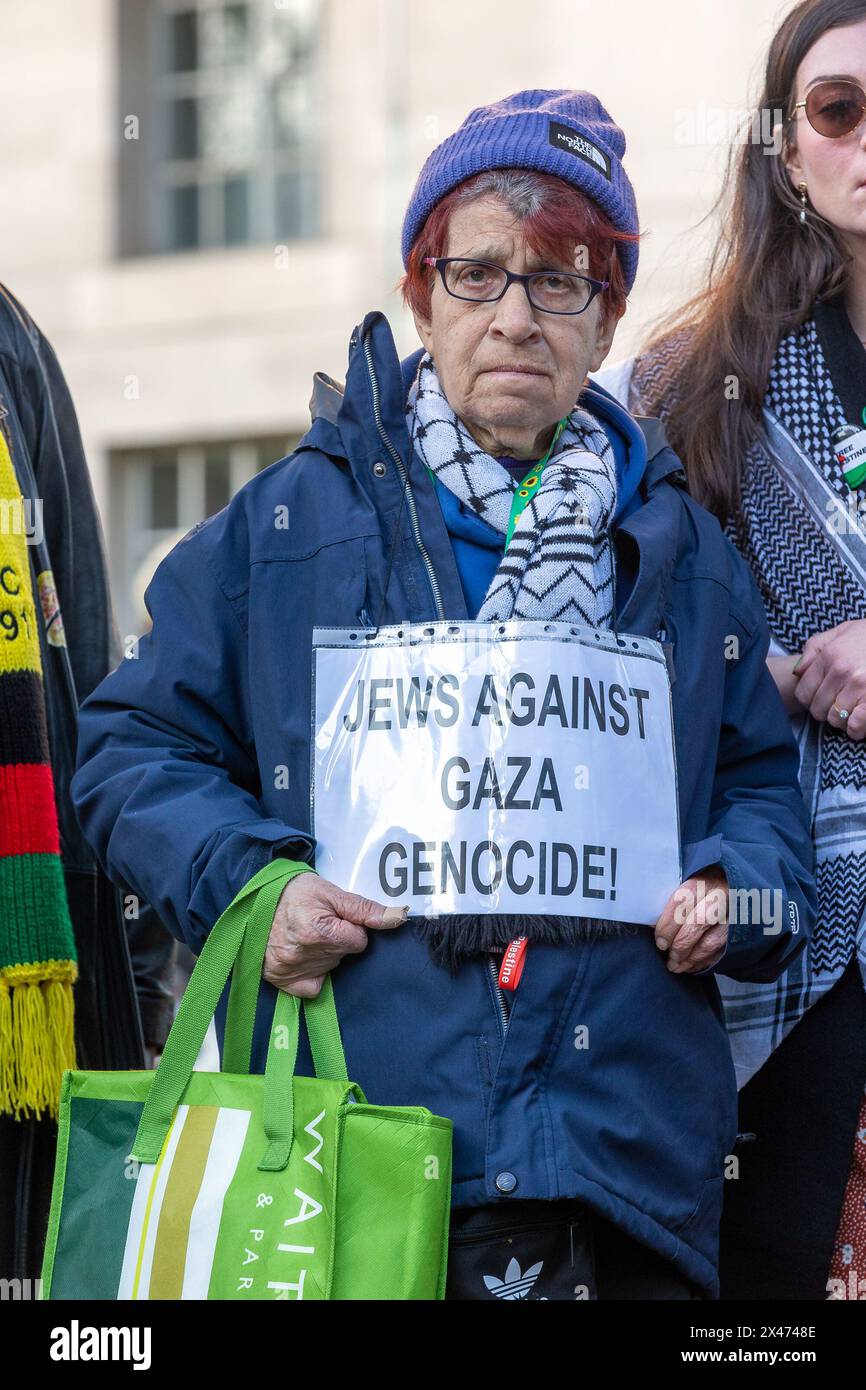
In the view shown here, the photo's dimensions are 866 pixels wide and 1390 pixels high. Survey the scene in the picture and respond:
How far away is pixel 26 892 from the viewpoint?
9.45ft

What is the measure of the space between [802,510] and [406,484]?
0.79 metres

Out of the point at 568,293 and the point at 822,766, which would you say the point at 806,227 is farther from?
the point at 822,766

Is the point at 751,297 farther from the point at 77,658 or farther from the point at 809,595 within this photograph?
the point at 77,658

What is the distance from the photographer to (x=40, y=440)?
326cm

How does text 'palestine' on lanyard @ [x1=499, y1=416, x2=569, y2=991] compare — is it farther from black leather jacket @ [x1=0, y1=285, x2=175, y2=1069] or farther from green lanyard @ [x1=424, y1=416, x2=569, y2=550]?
black leather jacket @ [x1=0, y1=285, x2=175, y2=1069]

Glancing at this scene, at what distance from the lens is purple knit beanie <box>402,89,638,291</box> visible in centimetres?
273

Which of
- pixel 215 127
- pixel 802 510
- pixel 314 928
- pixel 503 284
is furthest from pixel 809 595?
pixel 215 127

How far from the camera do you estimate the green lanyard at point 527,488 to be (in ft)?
8.80

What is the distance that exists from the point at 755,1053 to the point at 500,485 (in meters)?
1.00

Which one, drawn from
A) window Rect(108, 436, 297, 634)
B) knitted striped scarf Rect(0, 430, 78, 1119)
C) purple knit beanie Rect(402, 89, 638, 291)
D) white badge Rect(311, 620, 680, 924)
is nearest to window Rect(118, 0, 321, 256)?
window Rect(108, 436, 297, 634)

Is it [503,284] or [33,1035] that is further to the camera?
[33,1035]
